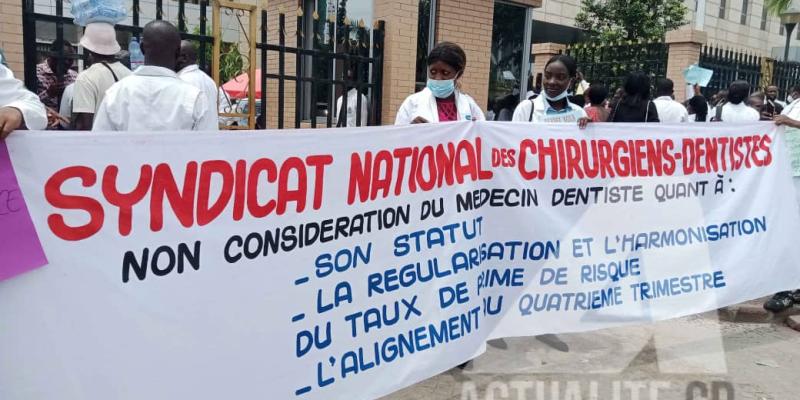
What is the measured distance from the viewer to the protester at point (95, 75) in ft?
12.1

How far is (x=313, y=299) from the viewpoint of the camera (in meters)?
2.72

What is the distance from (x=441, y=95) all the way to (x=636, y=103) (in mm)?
2340

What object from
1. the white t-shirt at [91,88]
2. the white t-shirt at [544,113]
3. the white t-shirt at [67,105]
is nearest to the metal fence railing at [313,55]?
the white t-shirt at [67,105]

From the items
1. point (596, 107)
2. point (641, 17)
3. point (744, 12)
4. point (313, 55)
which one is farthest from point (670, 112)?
point (744, 12)

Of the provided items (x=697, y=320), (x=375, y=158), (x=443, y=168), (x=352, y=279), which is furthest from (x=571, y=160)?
(x=697, y=320)

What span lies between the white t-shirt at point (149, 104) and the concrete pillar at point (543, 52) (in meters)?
10.7

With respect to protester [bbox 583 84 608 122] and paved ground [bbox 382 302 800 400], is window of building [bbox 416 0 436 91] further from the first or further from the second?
paved ground [bbox 382 302 800 400]

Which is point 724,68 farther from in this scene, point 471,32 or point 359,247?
point 359,247

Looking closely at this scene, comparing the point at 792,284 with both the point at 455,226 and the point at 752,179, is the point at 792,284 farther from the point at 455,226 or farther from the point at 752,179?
the point at 455,226

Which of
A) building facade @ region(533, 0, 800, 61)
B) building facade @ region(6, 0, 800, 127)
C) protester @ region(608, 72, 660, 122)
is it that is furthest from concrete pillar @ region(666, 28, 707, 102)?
building facade @ region(533, 0, 800, 61)

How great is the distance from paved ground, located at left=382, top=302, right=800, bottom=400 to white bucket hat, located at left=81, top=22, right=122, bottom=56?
267 cm

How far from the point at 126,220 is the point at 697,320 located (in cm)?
424

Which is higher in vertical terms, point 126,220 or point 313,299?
point 126,220

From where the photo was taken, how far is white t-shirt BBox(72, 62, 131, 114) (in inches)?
146
